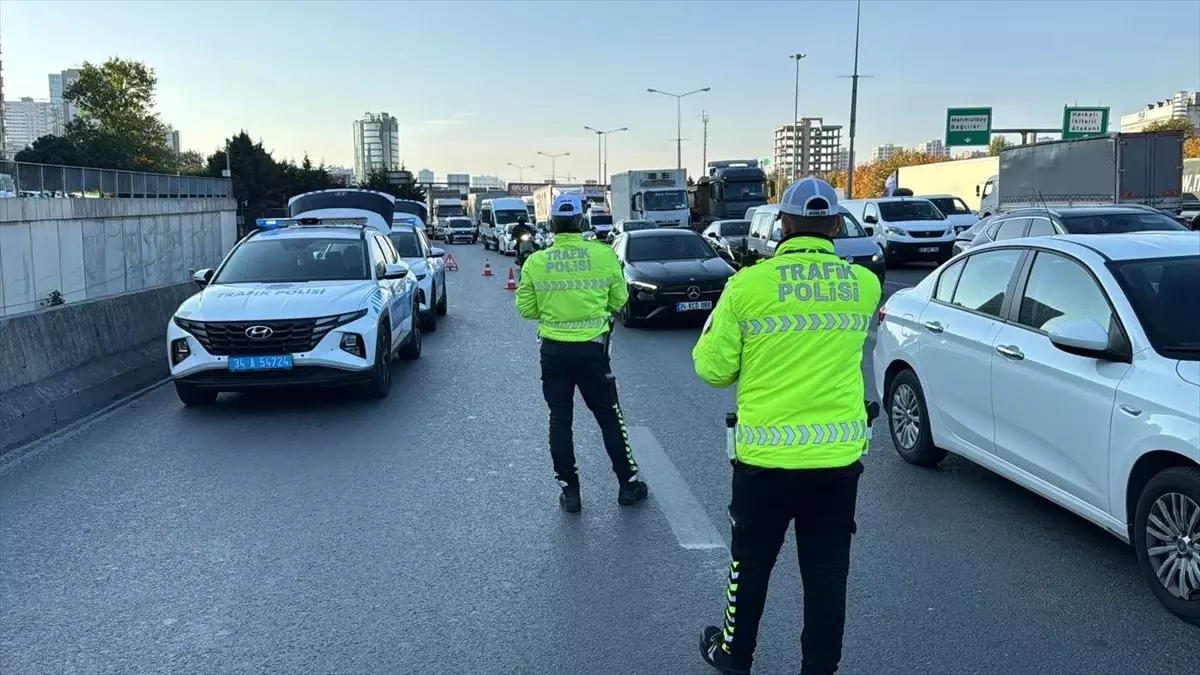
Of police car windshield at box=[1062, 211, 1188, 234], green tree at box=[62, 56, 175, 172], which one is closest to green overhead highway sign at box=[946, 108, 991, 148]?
police car windshield at box=[1062, 211, 1188, 234]

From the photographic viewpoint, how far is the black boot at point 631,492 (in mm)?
5781

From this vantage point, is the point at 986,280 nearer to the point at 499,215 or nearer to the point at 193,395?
the point at 193,395

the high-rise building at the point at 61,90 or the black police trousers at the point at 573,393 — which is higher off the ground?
the high-rise building at the point at 61,90

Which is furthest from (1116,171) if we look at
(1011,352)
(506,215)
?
(506,215)

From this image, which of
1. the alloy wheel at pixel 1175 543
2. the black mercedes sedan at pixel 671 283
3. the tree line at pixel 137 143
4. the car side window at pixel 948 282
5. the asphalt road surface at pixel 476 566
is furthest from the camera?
the tree line at pixel 137 143

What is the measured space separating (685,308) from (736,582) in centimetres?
1092

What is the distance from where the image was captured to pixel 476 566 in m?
4.86

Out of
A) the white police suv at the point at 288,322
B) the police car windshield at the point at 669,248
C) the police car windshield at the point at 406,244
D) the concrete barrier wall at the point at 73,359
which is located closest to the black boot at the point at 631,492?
the white police suv at the point at 288,322

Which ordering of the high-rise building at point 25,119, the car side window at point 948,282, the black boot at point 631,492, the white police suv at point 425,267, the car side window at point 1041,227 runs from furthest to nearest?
the high-rise building at point 25,119 → the car side window at point 1041,227 → the white police suv at point 425,267 → the car side window at point 948,282 → the black boot at point 631,492

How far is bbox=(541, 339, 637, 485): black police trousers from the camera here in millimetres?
5656

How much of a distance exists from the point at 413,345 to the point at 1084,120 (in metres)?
40.2

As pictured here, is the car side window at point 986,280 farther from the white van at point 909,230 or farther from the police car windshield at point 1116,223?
the white van at point 909,230

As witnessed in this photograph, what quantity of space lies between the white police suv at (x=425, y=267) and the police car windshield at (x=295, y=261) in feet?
12.9

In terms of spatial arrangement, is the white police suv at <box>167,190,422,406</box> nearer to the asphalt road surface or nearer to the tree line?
the asphalt road surface
